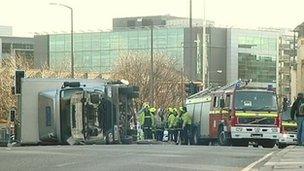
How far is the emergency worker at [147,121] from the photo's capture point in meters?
38.7

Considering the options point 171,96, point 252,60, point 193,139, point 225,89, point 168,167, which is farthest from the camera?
point 252,60

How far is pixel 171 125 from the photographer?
3956 cm

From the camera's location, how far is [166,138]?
40.8 m

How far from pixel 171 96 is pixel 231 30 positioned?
233 ft

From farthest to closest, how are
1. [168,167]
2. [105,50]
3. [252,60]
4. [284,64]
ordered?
1. [284,64]
2. [252,60]
3. [105,50]
4. [168,167]

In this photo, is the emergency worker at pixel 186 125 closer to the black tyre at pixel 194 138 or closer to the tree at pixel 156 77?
the black tyre at pixel 194 138

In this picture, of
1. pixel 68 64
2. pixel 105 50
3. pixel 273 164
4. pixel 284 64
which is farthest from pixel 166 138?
pixel 284 64

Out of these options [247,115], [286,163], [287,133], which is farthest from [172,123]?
[286,163]

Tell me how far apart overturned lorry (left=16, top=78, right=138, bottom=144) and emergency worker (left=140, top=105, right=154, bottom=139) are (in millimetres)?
8560

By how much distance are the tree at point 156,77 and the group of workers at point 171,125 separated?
3119cm

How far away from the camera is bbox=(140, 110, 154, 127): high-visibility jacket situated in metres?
38.7

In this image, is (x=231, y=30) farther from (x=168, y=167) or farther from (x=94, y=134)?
(x=168, y=167)

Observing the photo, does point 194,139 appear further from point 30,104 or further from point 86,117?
point 30,104

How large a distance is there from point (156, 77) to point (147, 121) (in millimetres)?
38769
